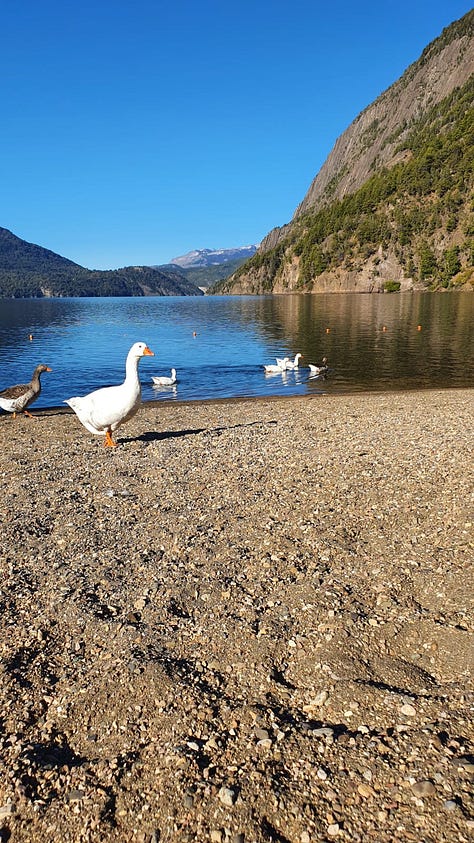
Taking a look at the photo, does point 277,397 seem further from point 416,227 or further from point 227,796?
→ point 416,227

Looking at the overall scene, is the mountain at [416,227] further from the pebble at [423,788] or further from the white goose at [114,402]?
the pebble at [423,788]

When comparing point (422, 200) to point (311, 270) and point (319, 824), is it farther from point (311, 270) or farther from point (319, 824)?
point (319, 824)

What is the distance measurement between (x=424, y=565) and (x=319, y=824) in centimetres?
434

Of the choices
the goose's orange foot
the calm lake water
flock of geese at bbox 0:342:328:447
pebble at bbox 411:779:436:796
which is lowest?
the calm lake water

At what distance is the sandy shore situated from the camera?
384cm

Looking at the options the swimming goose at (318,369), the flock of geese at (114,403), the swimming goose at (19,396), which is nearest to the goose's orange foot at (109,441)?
the flock of geese at (114,403)

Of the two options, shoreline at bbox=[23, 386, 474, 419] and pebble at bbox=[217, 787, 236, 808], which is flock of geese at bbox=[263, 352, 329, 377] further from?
pebble at bbox=[217, 787, 236, 808]

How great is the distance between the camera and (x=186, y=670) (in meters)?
5.37

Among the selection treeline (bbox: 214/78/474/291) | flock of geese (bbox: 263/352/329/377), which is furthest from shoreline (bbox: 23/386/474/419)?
treeline (bbox: 214/78/474/291)

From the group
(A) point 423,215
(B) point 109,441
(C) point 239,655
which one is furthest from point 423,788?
(A) point 423,215

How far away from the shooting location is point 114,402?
13430 mm

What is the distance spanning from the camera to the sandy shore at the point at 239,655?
12.6 feet

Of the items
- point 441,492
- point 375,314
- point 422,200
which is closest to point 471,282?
point 422,200

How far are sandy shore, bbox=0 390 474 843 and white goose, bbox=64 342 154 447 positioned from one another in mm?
2252
